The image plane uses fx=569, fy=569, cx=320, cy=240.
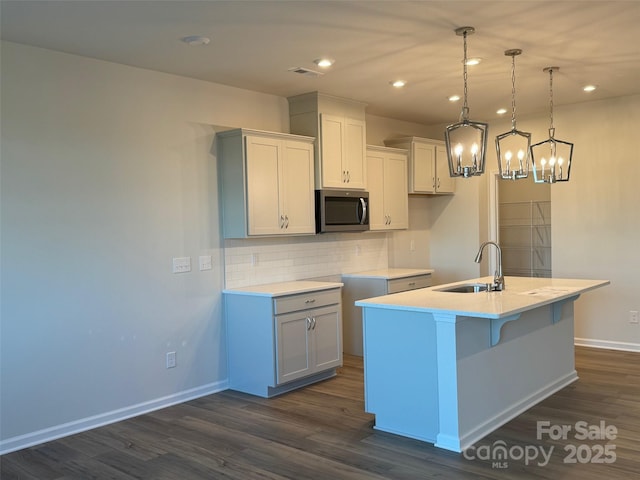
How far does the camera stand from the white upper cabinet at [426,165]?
662cm

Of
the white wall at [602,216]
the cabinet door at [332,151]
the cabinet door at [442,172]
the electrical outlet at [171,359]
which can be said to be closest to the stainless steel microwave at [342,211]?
the cabinet door at [332,151]

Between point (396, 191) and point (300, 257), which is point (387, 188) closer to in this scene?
point (396, 191)

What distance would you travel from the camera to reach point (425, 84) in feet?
16.8

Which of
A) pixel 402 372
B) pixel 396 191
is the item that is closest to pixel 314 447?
pixel 402 372

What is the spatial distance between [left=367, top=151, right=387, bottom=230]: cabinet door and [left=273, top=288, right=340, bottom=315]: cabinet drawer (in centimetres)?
123

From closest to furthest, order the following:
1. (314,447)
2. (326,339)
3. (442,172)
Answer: (314,447) → (326,339) → (442,172)

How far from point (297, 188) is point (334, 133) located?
724 mm

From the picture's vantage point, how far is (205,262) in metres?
4.81

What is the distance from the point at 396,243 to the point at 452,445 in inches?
147

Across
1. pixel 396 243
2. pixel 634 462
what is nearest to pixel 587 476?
pixel 634 462

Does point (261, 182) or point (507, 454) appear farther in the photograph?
point (261, 182)

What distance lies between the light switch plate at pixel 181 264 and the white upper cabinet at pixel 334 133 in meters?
1.45

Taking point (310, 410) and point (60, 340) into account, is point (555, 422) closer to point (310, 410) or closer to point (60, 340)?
point (310, 410)

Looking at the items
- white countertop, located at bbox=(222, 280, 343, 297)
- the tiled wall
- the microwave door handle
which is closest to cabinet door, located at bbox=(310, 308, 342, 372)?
white countertop, located at bbox=(222, 280, 343, 297)
